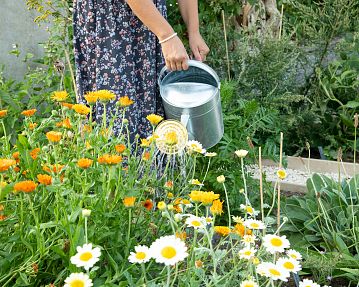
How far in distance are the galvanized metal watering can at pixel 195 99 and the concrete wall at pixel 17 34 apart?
180 cm

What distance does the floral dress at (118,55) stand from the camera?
85.0 inches

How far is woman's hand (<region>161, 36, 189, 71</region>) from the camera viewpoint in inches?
79.2

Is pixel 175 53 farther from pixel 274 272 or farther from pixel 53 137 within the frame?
pixel 274 272

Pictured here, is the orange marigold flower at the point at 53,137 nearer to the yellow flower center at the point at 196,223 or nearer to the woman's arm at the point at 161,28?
the yellow flower center at the point at 196,223

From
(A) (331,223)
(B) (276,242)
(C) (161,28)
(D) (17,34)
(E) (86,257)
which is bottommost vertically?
(A) (331,223)

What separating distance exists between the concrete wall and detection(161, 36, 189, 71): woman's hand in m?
1.97

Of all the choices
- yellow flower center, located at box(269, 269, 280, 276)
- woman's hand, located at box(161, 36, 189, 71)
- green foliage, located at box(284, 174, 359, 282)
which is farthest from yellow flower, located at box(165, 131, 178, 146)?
green foliage, located at box(284, 174, 359, 282)

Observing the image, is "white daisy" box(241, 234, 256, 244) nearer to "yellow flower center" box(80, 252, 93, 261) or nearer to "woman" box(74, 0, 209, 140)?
"yellow flower center" box(80, 252, 93, 261)

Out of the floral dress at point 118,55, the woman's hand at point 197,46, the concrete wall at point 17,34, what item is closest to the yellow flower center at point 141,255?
the floral dress at point 118,55

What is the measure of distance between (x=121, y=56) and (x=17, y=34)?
1765 millimetres

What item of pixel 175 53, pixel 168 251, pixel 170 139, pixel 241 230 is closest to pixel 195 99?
pixel 175 53

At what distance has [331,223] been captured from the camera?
2199 mm

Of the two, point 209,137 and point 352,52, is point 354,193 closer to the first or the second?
point 209,137

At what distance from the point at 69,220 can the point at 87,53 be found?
1.12 metres
